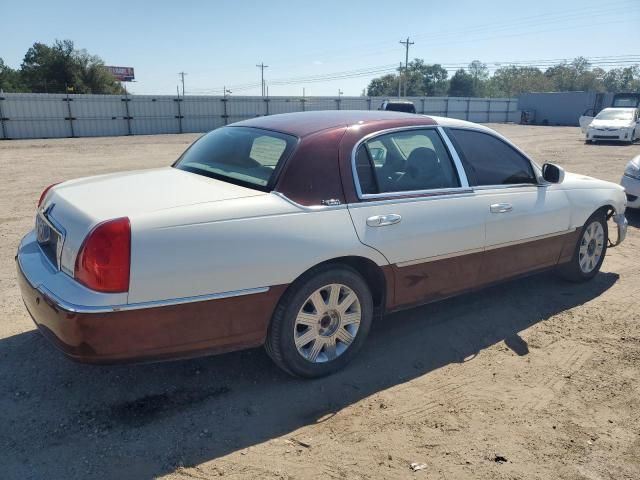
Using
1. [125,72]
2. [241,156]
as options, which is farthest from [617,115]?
[125,72]

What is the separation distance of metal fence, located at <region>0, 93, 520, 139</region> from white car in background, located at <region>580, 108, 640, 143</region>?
1570cm

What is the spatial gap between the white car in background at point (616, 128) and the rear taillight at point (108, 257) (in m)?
25.7

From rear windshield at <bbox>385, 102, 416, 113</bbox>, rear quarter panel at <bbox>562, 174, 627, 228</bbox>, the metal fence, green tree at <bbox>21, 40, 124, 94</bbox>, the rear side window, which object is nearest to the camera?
the rear side window

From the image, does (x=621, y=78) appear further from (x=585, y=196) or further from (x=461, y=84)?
(x=585, y=196)

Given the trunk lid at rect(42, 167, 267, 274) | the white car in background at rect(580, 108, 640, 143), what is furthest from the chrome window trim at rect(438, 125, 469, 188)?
the white car in background at rect(580, 108, 640, 143)

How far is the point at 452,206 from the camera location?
390cm

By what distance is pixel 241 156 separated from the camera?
3.74m

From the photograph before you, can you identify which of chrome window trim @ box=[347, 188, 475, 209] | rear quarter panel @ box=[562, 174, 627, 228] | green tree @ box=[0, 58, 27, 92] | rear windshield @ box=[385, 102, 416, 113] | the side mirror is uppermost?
green tree @ box=[0, 58, 27, 92]

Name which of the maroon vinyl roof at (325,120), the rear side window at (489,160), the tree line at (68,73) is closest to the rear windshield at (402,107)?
the rear side window at (489,160)

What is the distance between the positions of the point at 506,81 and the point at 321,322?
12759 centimetres

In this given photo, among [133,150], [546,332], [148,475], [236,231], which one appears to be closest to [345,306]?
[236,231]

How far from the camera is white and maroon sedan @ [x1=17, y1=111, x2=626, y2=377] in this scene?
2738 millimetres

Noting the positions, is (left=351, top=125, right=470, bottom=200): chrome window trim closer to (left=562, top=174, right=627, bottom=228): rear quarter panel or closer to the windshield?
(left=562, top=174, right=627, bottom=228): rear quarter panel

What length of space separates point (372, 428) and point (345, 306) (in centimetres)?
81
